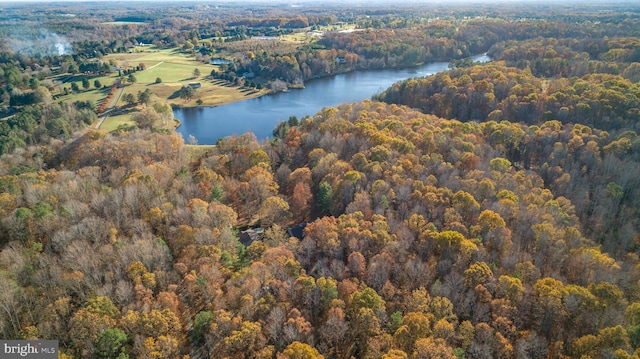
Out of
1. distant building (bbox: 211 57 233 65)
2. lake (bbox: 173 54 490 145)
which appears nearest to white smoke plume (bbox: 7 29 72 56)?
distant building (bbox: 211 57 233 65)

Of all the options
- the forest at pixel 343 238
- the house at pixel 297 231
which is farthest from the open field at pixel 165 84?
the house at pixel 297 231

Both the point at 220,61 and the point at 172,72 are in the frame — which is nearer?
the point at 172,72

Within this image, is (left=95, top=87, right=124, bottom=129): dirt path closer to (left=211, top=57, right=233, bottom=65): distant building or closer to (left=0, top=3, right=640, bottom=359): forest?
(left=0, top=3, right=640, bottom=359): forest

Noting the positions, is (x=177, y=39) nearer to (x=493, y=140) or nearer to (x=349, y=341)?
(x=493, y=140)

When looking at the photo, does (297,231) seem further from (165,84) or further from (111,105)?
(165,84)

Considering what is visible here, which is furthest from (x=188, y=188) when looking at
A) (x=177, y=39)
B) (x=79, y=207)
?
(x=177, y=39)

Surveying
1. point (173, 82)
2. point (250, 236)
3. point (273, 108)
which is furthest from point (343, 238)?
point (173, 82)
